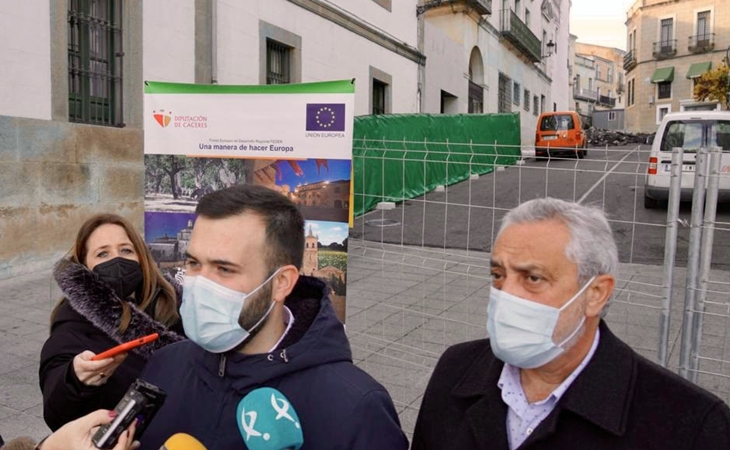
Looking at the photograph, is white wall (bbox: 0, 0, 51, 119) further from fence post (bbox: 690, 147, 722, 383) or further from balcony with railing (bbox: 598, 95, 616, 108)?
balcony with railing (bbox: 598, 95, 616, 108)

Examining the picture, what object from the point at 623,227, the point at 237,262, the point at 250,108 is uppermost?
the point at 250,108

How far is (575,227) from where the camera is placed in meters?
1.74

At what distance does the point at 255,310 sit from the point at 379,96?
1699cm

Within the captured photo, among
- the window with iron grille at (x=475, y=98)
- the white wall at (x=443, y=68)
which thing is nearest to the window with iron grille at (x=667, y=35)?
the window with iron grille at (x=475, y=98)

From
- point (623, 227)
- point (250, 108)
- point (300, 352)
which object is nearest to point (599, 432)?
point (300, 352)

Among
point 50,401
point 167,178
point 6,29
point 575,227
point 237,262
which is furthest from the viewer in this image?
point 6,29

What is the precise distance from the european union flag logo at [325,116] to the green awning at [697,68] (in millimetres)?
51377

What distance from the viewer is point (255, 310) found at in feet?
6.39

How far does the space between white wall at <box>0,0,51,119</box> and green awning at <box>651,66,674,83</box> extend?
167ft

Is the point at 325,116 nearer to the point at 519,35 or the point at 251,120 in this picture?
the point at 251,120

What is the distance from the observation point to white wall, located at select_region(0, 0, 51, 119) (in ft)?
25.9

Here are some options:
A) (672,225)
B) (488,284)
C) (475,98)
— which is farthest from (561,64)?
(672,225)

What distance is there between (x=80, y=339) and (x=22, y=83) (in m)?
6.80

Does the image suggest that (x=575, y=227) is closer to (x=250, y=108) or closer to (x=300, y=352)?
(x=300, y=352)
